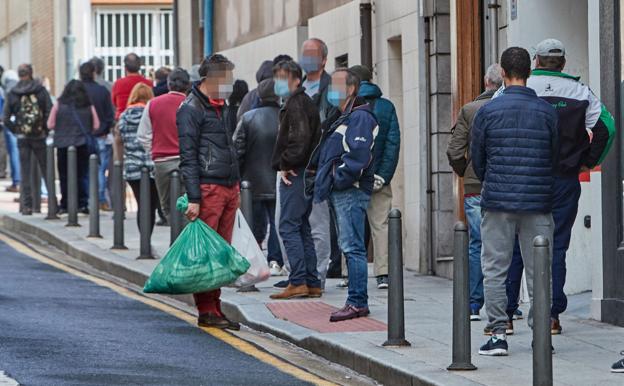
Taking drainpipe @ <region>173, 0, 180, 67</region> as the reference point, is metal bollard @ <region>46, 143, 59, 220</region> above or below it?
below

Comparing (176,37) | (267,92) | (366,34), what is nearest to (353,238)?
(267,92)

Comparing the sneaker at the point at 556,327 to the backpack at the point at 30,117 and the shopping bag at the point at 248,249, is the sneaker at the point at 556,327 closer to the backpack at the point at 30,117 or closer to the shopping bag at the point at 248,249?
the shopping bag at the point at 248,249

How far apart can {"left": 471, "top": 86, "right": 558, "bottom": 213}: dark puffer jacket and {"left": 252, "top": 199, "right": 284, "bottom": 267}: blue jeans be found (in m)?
6.04

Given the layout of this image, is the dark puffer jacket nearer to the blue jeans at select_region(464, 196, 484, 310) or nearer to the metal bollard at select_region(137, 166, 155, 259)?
the blue jeans at select_region(464, 196, 484, 310)

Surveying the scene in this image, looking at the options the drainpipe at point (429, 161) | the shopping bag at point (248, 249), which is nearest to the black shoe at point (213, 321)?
the shopping bag at point (248, 249)

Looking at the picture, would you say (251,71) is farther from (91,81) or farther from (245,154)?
(245,154)

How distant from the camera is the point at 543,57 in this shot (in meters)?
12.1

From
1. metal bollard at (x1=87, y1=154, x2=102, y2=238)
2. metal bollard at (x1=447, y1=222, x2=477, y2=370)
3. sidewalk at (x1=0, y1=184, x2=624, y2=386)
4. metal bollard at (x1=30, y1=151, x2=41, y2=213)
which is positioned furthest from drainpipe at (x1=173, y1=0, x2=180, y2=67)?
metal bollard at (x1=447, y1=222, x2=477, y2=370)

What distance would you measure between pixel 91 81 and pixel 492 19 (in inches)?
330

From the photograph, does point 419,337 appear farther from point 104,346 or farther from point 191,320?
point 191,320

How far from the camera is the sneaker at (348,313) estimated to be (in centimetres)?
1350

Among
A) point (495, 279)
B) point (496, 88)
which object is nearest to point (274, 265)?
point (496, 88)

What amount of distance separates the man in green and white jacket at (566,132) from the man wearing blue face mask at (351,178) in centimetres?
165

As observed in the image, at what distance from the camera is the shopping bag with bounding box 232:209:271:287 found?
13.9 meters
